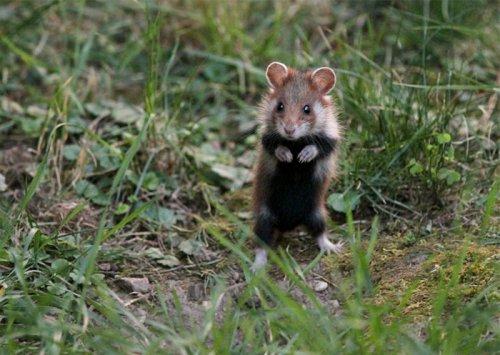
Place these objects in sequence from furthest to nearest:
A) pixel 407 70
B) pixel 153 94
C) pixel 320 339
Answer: pixel 407 70
pixel 153 94
pixel 320 339

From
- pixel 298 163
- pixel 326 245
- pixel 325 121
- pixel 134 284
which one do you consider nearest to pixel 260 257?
pixel 326 245

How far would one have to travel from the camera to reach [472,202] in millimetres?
5277

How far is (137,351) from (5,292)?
2.70 ft

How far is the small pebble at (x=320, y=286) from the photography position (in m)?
4.76

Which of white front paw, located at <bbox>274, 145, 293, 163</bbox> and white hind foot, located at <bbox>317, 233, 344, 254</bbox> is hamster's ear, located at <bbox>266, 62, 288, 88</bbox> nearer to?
white front paw, located at <bbox>274, 145, 293, 163</bbox>

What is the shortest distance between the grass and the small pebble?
0.04 m

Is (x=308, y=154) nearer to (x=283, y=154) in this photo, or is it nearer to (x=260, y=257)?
(x=283, y=154)

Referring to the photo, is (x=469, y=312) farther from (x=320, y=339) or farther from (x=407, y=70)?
(x=407, y=70)

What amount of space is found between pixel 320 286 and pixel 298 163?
75 centimetres

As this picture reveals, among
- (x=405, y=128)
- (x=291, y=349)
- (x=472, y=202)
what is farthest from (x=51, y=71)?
(x=291, y=349)

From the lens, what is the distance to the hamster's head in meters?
5.04

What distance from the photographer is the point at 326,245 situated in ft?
16.9

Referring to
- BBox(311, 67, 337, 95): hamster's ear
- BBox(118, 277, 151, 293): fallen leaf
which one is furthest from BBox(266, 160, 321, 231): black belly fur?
BBox(118, 277, 151, 293): fallen leaf

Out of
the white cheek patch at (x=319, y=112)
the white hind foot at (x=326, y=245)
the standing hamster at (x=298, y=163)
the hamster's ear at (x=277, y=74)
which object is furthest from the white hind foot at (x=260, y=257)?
the hamster's ear at (x=277, y=74)
